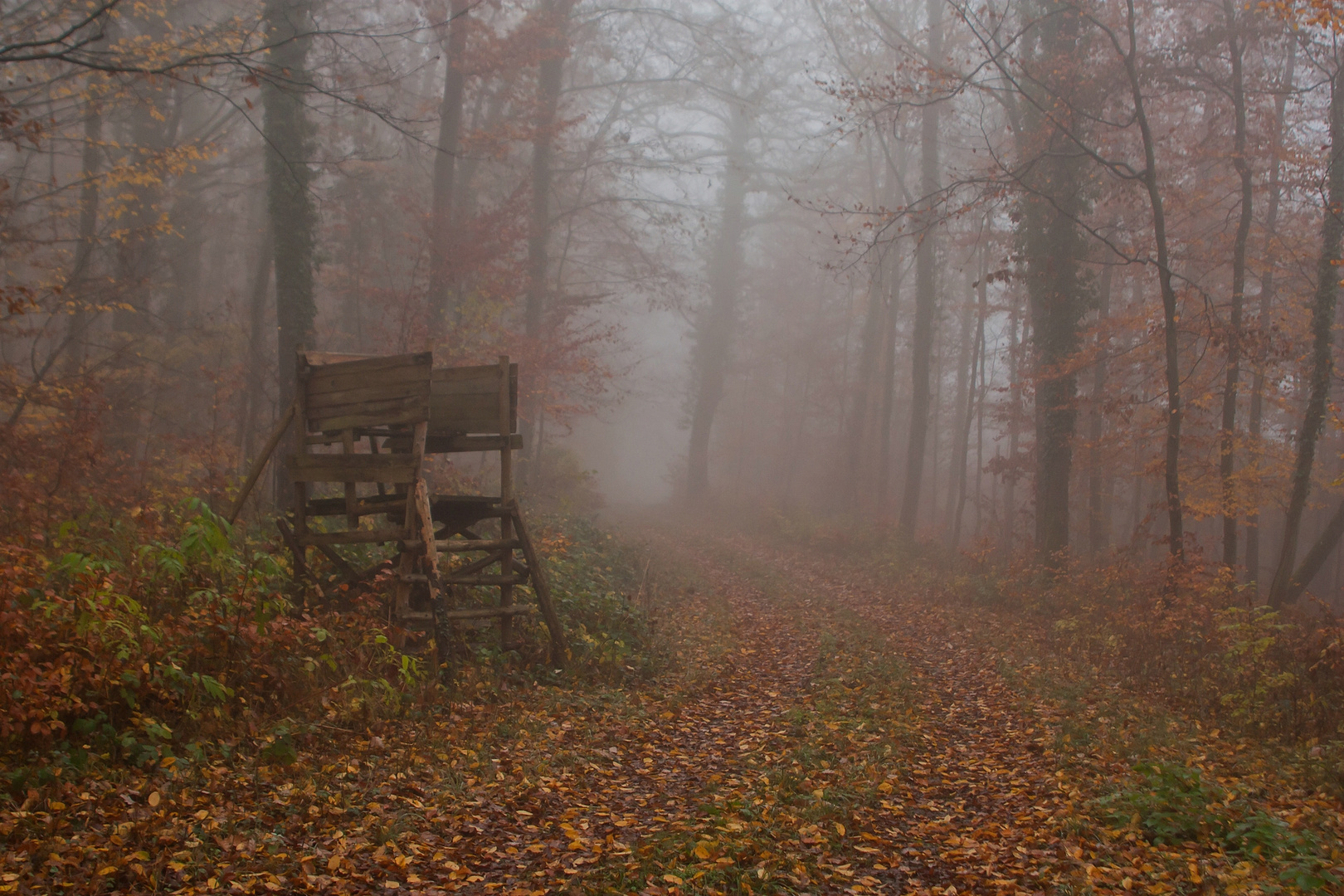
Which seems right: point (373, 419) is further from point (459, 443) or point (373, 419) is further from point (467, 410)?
point (459, 443)

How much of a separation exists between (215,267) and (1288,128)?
32999 millimetres

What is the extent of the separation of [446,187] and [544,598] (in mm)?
12859

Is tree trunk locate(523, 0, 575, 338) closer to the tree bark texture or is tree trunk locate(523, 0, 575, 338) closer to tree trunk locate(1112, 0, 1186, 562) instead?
the tree bark texture

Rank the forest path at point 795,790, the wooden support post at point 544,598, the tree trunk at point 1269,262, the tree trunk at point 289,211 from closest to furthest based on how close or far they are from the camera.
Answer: the forest path at point 795,790
the wooden support post at point 544,598
the tree trunk at point 289,211
the tree trunk at point 1269,262

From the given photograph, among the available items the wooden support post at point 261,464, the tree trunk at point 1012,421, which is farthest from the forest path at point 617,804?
the tree trunk at point 1012,421

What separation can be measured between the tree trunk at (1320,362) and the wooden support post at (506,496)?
11961mm

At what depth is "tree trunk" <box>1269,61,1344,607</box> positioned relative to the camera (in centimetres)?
1290

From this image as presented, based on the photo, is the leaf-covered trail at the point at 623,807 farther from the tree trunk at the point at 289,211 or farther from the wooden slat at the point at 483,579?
the tree trunk at the point at 289,211

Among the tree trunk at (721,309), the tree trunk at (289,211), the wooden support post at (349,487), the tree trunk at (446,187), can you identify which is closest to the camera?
the wooden support post at (349,487)

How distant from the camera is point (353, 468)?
8.34m

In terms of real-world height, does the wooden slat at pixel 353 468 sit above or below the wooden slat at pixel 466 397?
below

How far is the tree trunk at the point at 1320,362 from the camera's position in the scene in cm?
1290

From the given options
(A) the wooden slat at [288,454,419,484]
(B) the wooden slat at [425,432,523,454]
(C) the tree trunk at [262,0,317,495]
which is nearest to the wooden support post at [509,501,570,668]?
(B) the wooden slat at [425,432,523,454]

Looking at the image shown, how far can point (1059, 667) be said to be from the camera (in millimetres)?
9828
